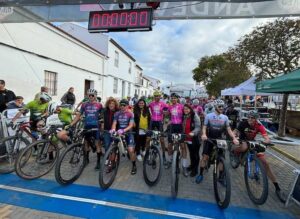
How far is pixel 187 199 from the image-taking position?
14.0 ft

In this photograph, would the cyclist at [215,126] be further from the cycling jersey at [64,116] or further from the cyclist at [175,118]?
the cycling jersey at [64,116]

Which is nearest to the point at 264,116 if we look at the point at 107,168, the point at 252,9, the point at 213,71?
the point at 252,9

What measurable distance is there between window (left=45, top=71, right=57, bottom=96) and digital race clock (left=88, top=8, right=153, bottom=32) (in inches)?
289

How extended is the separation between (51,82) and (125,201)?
10.1 m

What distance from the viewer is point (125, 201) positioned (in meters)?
4.04

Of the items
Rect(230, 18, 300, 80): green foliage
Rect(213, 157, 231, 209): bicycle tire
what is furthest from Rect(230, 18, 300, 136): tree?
Rect(213, 157, 231, 209): bicycle tire

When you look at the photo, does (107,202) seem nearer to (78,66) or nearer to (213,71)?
(78,66)

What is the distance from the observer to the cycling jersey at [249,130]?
4920 mm

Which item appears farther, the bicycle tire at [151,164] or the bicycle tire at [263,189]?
the bicycle tire at [151,164]

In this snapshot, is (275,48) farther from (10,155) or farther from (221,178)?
(10,155)

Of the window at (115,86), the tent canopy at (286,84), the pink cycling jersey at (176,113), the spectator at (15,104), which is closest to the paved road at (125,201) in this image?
the pink cycling jersey at (176,113)

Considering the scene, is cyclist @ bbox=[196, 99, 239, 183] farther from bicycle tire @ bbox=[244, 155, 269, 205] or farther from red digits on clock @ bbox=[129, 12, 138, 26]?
red digits on clock @ bbox=[129, 12, 138, 26]

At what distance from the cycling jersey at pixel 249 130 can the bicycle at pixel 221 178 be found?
87 centimetres

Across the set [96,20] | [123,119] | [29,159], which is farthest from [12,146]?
[96,20]
